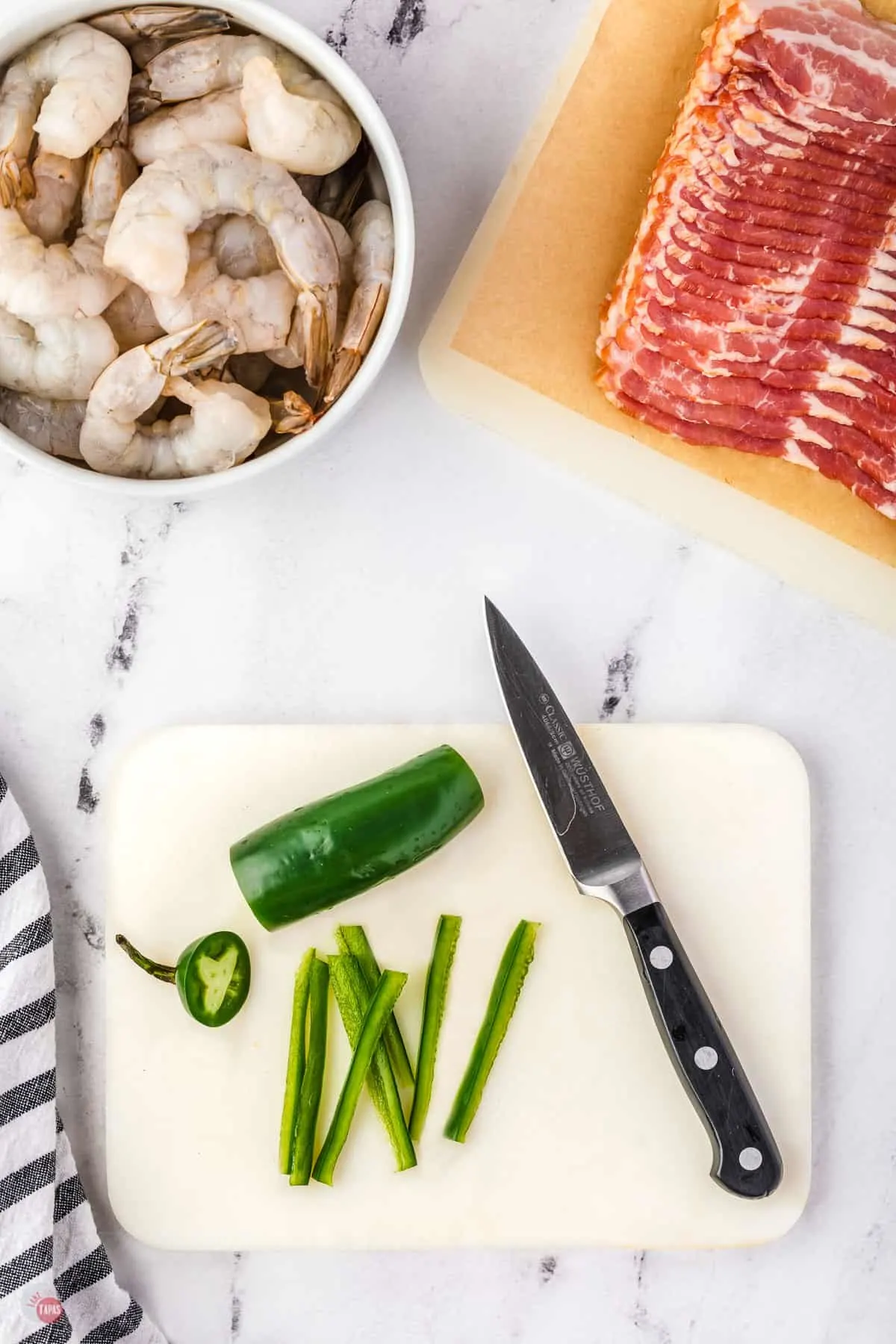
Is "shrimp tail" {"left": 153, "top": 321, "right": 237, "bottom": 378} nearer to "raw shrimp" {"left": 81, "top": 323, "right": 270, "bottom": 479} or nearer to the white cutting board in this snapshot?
"raw shrimp" {"left": 81, "top": 323, "right": 270, "bottom": 479}

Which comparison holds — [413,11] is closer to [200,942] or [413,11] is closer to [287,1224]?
[200,942]

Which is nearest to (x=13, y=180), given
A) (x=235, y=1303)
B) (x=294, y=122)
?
(x=294, y=122)

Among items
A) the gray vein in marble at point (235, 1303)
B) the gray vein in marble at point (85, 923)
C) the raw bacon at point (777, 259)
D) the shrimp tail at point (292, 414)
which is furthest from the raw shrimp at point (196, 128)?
the gray vein in marble at point (235, 1303)

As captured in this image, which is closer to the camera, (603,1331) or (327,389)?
(327,389)

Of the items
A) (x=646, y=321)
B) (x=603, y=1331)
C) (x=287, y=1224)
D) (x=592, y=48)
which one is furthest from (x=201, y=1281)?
(x=592, y=48)

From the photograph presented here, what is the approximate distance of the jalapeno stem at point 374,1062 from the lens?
1.21m

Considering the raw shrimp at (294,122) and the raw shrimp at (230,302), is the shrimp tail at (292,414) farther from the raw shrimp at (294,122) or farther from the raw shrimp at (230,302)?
the raw shrimp at (294,122)

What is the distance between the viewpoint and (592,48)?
4.02ft

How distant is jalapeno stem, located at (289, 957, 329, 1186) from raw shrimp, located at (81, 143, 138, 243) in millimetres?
743

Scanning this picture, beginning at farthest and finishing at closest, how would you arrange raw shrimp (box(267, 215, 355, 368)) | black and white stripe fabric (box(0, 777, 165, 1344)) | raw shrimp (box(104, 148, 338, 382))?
black and white stripe fabric (box(0, 777, 165, 1344)), raw shrimp (box(267, 215, 355, 368)), raw shrimp (box(104, 148, 338, 382))

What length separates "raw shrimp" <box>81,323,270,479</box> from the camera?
102 cm

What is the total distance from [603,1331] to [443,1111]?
0.99 feet

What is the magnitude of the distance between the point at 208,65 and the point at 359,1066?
0.96 metres

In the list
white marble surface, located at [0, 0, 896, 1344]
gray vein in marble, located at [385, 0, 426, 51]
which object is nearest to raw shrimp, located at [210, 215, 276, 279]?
white marble surface, located at [0, 0, 896, 1344]
